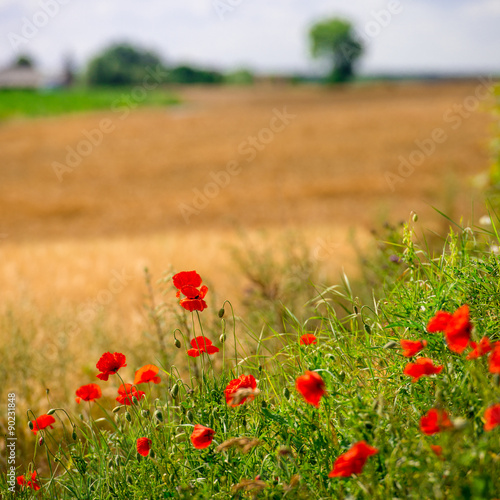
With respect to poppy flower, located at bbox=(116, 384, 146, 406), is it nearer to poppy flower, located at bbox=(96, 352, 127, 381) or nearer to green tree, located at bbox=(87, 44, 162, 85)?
poppy flower, located at bbox=(96, 352, 127, 381)

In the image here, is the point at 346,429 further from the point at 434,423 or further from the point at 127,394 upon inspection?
the point at 127,394

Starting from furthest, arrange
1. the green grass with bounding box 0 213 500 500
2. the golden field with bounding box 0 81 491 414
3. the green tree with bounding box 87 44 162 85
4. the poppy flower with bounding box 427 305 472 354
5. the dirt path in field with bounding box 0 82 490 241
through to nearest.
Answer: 1. the green tree with bounding box 87 44 162 85
2. the dirt path in field with bounding box 0 82 490 241
3. the golden field with bounding box 0 81 491 414
4. the green grass with bounding box 0 213 500 500
5. the poppy flower with bounding box 427 305 472 354

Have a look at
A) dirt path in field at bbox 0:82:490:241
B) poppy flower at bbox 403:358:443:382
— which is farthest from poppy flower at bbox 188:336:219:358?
dirt path in field at bbox 0:82:490:241

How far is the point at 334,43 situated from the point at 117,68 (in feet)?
106

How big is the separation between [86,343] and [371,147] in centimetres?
1666

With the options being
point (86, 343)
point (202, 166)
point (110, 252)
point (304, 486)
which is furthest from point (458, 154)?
point (304, 486)

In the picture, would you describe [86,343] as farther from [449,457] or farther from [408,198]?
[408,198]

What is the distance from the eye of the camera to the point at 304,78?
85562 millimetres

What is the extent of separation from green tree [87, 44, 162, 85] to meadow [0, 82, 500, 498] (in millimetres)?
58136

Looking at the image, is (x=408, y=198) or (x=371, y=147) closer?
(x=408, y=198)

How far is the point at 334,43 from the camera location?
84.0 meters

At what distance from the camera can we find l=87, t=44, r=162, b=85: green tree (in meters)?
76.0

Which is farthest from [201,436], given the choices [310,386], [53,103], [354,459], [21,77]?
[21,77]

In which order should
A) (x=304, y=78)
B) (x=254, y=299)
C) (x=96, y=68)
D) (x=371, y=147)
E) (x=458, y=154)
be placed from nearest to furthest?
(x=254, y=299) → (x=458, y=154) → (x=371, y=147) → (x=96, y=68) → (x=304, y=78)
